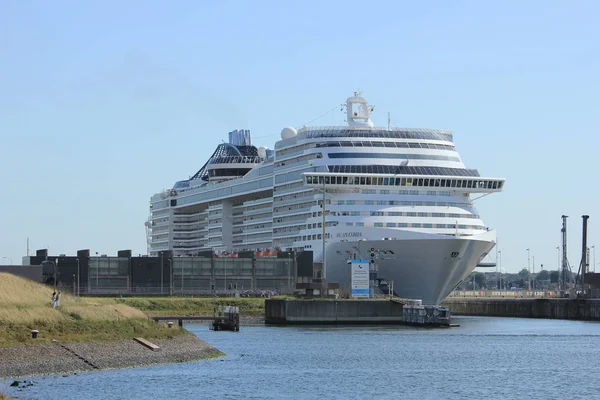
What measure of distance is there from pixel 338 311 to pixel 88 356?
4613cm

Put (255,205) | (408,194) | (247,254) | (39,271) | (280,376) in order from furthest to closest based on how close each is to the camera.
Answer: (255,205), (247,254), (408,194), (39,271), (280,376)

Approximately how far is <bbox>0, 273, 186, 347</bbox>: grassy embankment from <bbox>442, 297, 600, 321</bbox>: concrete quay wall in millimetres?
64921

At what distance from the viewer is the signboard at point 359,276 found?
101 metres

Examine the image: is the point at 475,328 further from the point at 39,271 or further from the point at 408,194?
the point at 39,271

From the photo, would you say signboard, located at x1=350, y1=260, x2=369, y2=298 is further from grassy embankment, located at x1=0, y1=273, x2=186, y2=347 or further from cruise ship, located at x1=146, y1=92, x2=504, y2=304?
grassy embankment, located at x1=0, y1=273, x2=186, y2=347

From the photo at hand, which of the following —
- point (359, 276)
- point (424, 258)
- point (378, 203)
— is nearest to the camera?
point (359, 276)

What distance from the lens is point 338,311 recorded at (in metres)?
99.8

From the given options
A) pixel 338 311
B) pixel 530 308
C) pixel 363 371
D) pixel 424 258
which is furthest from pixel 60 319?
pixel 530 308

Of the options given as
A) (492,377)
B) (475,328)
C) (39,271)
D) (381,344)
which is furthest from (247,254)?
(492,377)

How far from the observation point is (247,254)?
407ft

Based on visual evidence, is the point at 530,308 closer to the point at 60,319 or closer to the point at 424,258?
the point at 424,258

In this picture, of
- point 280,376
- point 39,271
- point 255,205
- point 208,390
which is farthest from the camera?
point 255,205

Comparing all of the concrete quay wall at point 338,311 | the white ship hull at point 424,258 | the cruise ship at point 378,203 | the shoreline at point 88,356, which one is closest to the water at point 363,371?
the shoreline at point 88,356

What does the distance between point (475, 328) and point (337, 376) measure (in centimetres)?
4396
